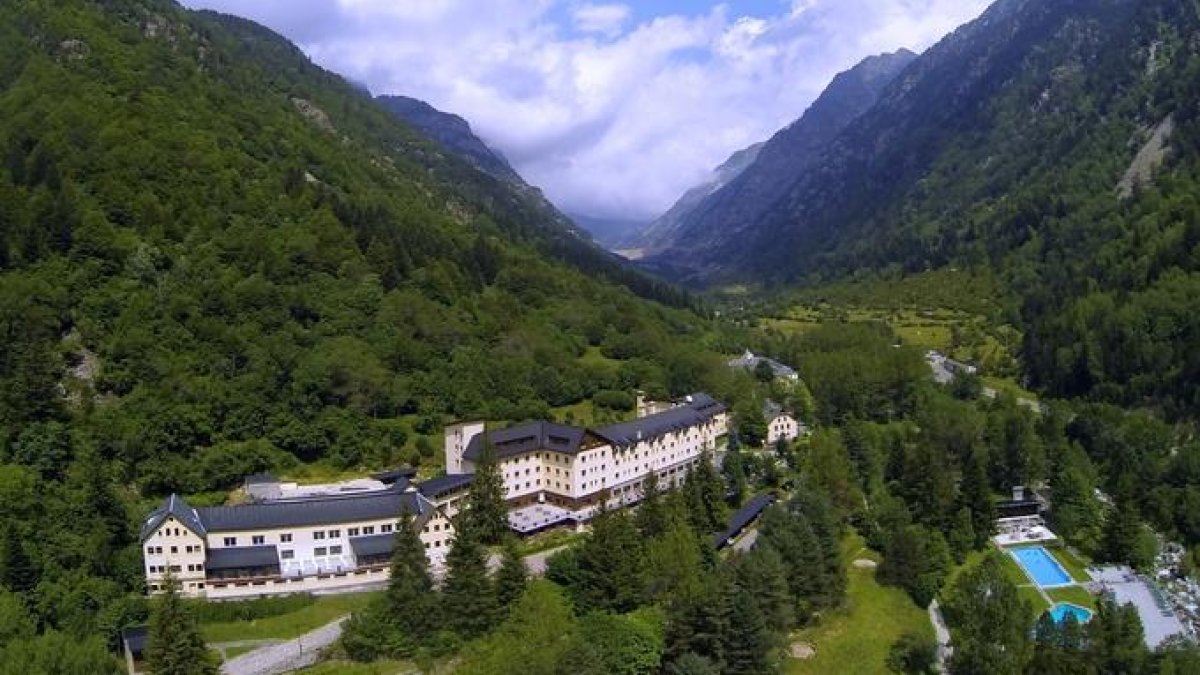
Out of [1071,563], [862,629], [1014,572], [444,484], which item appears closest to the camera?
[862,629]

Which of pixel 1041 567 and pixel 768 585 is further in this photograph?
pixel 1041 567

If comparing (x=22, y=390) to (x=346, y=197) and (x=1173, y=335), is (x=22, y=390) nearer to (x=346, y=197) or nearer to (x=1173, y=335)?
(x=346, y=197)

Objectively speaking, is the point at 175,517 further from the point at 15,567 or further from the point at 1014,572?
the point at 1014,572

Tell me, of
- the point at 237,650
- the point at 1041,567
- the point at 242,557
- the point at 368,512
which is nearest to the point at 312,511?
the point at 368,512

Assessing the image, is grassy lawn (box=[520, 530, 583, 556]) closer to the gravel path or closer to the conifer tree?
the gravel path

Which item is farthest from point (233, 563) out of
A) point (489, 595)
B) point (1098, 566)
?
point (1098, 566)

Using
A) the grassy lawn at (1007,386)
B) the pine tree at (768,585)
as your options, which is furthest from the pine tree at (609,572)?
the grassy lawn at (1007,386)
